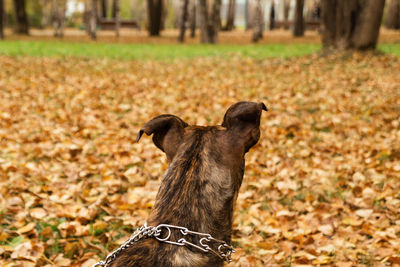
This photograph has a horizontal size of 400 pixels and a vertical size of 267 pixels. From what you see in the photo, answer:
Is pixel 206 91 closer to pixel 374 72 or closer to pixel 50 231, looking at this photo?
pixel 374 72

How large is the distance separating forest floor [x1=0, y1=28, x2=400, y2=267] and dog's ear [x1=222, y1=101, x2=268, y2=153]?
6.78ft

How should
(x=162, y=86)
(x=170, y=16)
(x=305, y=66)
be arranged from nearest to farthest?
(x=162, y=86)
(x=305, y=66)
(x=170, y=16)

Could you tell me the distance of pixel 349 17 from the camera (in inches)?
573

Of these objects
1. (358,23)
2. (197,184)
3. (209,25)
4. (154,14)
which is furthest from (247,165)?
(154,14)

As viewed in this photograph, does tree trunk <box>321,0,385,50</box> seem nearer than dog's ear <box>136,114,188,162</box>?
No

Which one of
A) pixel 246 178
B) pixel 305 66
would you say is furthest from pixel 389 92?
pixel 246 178

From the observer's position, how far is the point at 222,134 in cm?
222

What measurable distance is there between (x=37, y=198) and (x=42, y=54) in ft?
49.9

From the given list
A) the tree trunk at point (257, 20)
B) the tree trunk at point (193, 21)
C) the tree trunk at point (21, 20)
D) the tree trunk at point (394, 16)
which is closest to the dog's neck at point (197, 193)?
the tree trunk at point (257, 20)

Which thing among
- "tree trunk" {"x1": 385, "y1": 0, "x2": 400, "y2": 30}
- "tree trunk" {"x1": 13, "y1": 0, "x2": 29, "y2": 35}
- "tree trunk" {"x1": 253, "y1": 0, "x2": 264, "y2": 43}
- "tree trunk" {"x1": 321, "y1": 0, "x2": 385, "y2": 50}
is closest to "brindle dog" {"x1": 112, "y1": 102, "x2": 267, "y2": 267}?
"tree trunk" {"x1": 321, "y1": 0, "x2": 385, "y2": 50}

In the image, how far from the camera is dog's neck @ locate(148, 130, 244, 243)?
6.74 ft

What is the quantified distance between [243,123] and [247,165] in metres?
4.20

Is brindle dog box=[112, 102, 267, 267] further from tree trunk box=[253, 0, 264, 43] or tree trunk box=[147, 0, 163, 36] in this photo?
tree trunk box=[147, 0, 163, 36]

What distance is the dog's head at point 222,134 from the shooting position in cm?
212
